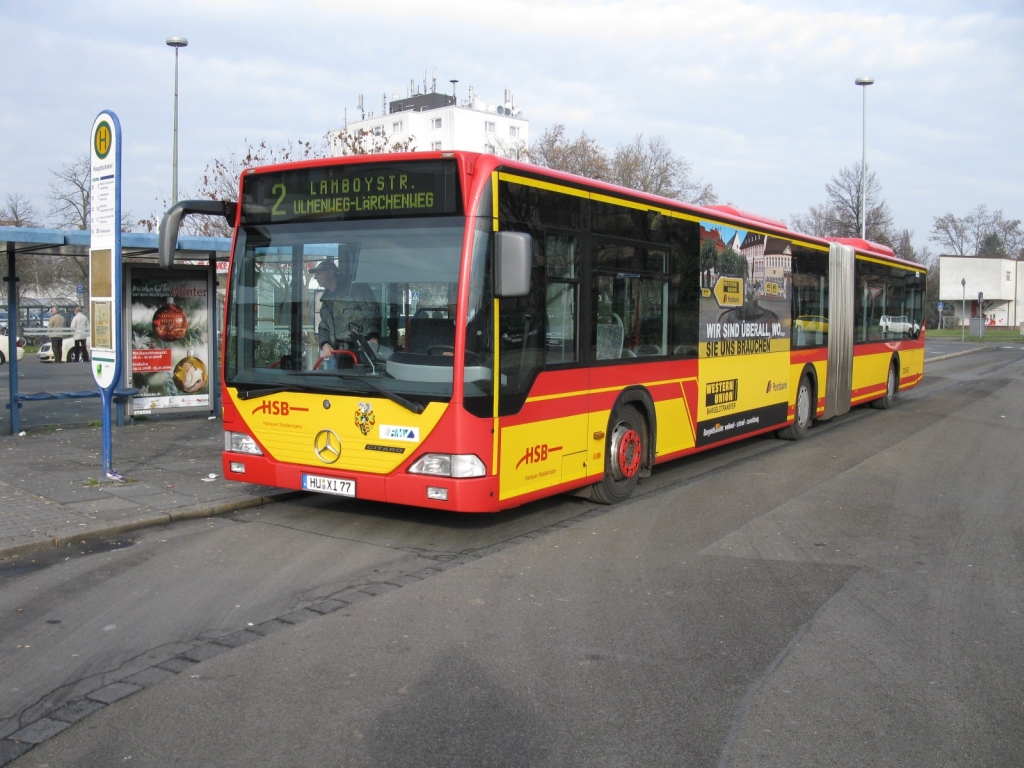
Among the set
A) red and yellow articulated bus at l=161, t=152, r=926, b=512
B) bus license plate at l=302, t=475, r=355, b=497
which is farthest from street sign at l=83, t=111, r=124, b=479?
bus license plate at l=302, t=475, r=355, b=497

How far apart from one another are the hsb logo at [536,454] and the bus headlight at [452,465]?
0.48 meters

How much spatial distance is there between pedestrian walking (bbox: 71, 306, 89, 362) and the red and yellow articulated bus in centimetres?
2304

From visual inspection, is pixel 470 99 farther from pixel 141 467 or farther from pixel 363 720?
pixel 363 720

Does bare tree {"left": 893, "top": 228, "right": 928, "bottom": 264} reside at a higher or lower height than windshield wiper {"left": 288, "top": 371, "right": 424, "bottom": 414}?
higher

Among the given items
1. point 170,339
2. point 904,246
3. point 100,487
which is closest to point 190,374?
point 170,339

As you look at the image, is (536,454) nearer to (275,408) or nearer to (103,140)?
(275,408)

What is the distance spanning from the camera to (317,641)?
5344 millimetres

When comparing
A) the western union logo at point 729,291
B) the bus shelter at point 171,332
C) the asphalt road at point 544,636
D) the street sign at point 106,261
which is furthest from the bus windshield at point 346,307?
the bus shelter at point 171,332

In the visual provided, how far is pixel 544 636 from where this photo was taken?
5.48 meters

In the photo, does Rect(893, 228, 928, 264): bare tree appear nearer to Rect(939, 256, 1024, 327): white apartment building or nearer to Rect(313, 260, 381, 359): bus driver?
Rect(939, 256, 1024, 327): white apartment building

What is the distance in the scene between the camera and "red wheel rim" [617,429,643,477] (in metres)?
9.30

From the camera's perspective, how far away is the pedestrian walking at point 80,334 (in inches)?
1142

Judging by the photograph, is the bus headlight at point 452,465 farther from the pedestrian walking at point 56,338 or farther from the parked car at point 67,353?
the parked car at point 67,353

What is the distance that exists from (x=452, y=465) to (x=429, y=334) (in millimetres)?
1009
